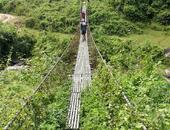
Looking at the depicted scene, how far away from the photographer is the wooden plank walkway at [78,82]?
25.3ft

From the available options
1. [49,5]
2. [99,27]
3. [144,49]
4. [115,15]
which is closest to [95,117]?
[144,49]

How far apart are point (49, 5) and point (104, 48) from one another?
41.3ft

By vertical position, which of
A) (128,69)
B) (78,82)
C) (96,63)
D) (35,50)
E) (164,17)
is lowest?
(35,50)

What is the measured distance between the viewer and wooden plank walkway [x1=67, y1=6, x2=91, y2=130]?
303 inches

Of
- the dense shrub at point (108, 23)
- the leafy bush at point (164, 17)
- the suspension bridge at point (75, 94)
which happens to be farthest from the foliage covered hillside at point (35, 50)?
the leafy bush at point (164, 17)

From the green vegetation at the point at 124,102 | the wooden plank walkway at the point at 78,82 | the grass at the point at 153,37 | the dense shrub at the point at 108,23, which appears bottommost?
the grass at the point at 153,37

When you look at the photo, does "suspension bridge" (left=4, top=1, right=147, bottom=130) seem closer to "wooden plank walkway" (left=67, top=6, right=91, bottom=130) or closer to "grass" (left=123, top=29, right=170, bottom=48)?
"wooden plank walkway" (left=67, top=6, right=91, bottom=130)

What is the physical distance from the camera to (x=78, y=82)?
10.4 metres

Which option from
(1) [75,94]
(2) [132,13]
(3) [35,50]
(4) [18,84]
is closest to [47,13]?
(2) [132,13]

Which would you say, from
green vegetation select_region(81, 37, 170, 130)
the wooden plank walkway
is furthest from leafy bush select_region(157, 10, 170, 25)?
green vegetation select_region(81, 37, 170, 130)

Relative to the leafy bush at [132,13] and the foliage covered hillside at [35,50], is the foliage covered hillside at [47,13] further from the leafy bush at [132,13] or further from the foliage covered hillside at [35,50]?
the leafy bush at [132,13]

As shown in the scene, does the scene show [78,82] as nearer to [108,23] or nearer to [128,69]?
[128,69]

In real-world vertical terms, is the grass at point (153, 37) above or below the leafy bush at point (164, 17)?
below

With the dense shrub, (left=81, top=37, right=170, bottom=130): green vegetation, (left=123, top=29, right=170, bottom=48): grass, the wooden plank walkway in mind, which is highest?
(left=81, top=37, right=170, bottom=130): green vegetation
